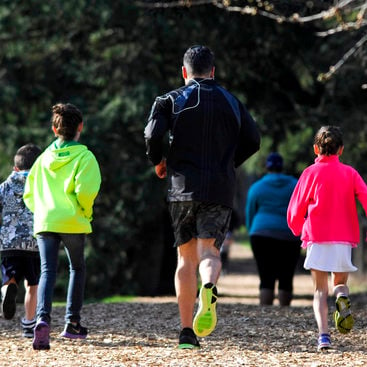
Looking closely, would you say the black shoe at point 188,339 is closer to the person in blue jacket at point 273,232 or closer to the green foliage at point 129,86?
the person in blue jacket at point 273,232

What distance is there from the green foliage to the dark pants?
13.4 ft

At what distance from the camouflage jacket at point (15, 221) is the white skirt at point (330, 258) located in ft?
7.35

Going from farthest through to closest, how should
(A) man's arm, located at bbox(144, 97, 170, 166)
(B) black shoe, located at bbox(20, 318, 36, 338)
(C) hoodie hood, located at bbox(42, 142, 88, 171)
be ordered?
(B) black shoe, located at bbox(20, 318, 36, 338), (C) hoodie hood, located at bbox(42, 142, 88, 171), (A) man's arm, located at bbox(144, 97, 170, 166)

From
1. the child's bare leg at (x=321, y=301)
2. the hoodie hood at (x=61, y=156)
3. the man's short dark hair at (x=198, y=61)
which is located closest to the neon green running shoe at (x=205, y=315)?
the child's bare leg at (x=321, y=301)

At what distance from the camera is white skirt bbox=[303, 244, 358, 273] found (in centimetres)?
711

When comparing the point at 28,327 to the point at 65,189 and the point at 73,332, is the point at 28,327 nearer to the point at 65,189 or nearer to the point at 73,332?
the point at 73,332

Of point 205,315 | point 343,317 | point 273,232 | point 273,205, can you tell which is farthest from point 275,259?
point 205,315

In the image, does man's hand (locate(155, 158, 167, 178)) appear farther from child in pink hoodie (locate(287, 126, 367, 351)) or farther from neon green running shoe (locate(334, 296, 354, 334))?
neon green running shoe (locate(334, 296, 354, 334))

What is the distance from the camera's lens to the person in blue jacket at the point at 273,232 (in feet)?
36.8

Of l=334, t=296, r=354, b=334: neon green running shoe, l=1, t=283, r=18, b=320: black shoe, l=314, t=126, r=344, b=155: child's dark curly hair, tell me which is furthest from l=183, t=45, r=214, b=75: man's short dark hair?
l=1, t=283, r=18, b=320: black shoe

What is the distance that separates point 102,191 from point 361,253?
7572 mm

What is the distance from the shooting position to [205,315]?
6363 mm

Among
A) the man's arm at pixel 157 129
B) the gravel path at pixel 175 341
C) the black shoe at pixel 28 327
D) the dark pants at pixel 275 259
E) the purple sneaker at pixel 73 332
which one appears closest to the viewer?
the gravel path at pixel 175 341

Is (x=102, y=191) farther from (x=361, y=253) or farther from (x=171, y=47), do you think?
(x=361, y=253)
